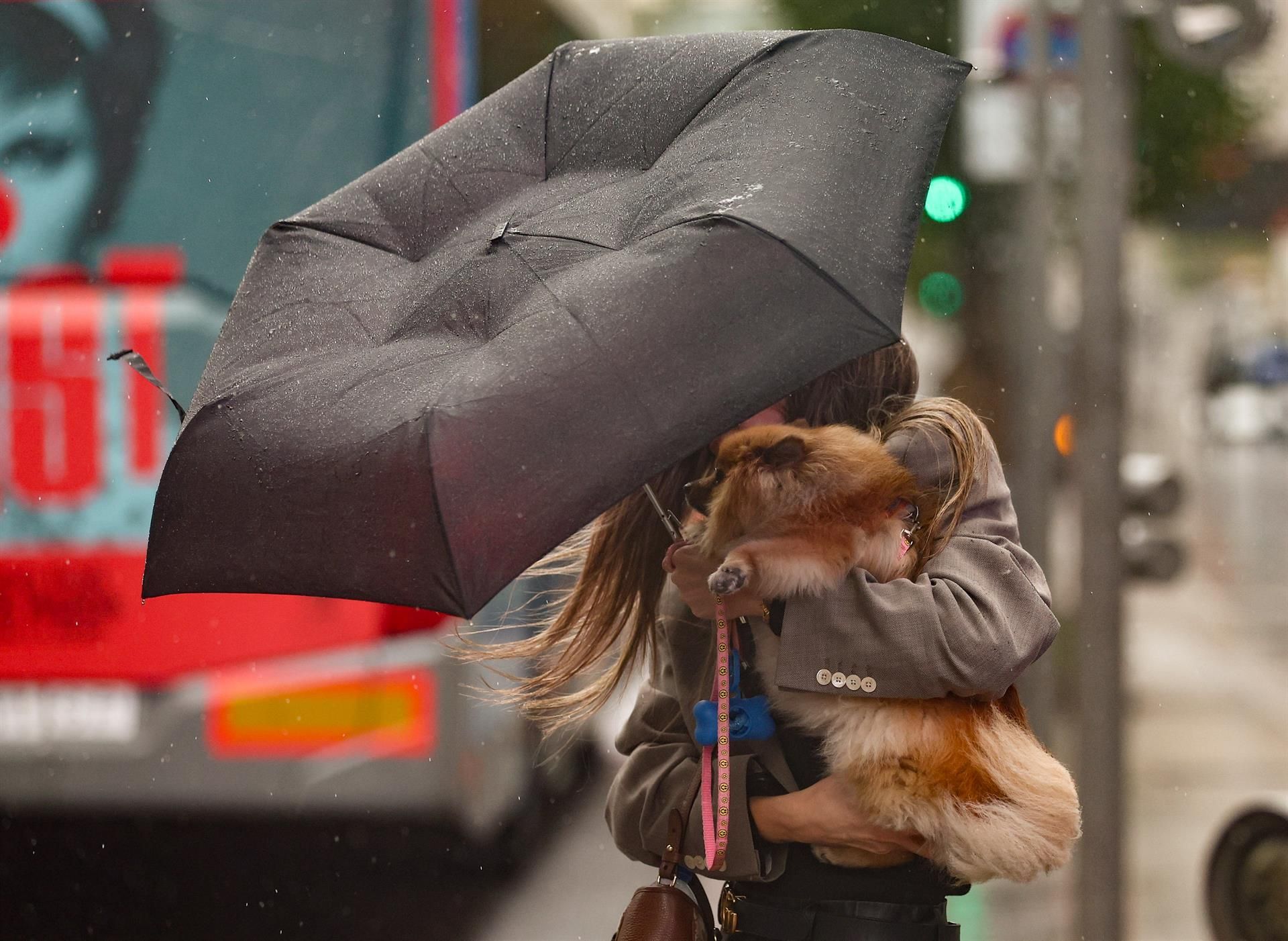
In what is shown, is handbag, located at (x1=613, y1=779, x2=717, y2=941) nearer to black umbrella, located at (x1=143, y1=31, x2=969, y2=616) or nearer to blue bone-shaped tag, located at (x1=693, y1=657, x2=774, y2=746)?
blue bone-shaped tag, located at (x1=693, y1=657, x2=774, y2=746)

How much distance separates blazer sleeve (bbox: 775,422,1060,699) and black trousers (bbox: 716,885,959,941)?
13.3 inches

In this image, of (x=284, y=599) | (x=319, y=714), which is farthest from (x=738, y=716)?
(x=319, y=714)

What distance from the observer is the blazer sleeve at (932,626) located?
5.34 feet

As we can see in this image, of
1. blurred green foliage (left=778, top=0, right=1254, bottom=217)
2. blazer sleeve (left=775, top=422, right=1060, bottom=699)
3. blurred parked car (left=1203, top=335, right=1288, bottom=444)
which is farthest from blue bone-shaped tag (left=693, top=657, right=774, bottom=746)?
blurred parked car (left=1203, top=335, right=1288, bottom=444)

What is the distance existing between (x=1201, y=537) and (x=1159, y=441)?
4.33 metres

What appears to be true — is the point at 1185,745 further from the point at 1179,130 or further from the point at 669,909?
the point at 669,909

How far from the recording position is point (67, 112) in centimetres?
386

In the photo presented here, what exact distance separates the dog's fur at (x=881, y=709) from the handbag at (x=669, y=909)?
0.27 metres

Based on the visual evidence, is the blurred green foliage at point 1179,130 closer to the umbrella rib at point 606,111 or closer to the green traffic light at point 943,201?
the green traffic light at point 943,201

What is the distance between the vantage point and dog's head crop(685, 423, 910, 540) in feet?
5.47

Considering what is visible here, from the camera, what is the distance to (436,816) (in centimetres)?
453

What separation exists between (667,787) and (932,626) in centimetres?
A: 50

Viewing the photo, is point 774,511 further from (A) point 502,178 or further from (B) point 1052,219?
(B) point 1052,219

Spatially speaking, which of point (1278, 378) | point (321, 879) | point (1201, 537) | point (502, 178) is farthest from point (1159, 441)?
point (502, 178)
